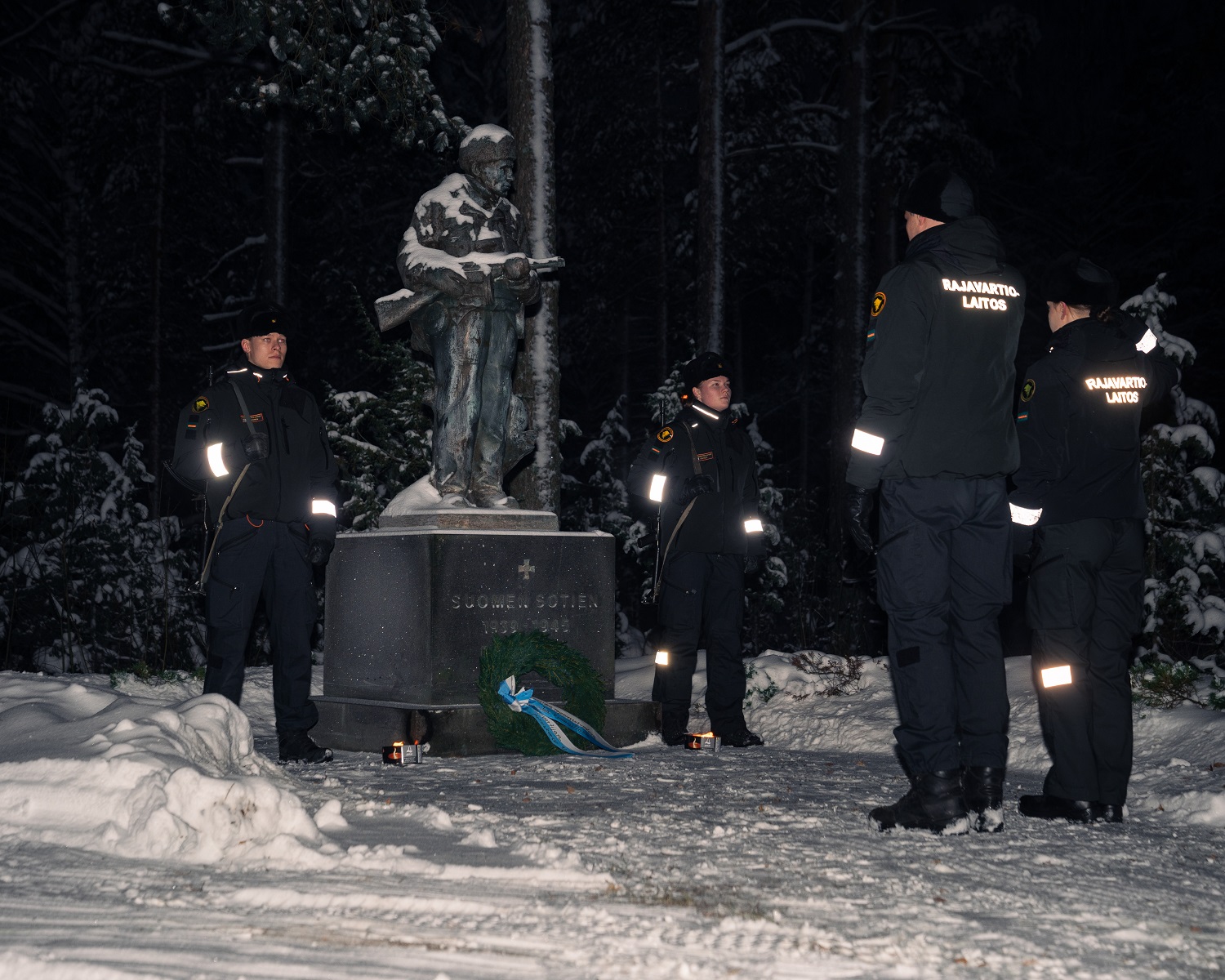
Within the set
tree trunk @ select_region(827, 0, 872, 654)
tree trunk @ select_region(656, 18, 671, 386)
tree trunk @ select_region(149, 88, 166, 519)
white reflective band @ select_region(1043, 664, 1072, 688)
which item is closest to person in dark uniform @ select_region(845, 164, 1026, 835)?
white reflective band @ select_region(1043, 664, 1072, 688)

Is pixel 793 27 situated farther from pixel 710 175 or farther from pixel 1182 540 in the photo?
pixel 1182 540

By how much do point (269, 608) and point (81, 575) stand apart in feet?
24.9

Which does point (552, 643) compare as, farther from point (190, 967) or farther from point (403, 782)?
point (190, 967)

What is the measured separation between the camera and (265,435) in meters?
6.72

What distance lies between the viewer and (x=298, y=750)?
666 centimetres

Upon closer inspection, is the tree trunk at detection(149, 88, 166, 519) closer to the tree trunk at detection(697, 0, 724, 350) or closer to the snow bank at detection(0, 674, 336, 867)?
the tree trunk at detection(697, 0, 724, 350)

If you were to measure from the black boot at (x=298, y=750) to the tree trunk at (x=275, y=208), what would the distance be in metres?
13.2

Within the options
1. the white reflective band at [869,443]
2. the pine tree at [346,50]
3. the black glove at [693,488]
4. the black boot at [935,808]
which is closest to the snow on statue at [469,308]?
the black glove at [693,488]

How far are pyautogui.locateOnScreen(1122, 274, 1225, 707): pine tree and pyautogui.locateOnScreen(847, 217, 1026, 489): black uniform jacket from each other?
228 inches

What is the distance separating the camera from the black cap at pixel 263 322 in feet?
22.6

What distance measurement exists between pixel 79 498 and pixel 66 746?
31.9 feet

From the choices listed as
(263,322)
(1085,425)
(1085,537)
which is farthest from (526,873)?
(263,322)

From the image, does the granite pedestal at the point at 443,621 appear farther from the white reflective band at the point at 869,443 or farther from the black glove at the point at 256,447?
the white reflective band at the point at 869,443

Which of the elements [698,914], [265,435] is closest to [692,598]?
[265,435]
